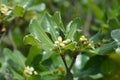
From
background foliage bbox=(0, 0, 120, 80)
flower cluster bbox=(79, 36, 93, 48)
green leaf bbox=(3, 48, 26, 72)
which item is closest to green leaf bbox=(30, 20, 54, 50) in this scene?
background foliage bbox=(0, 0, 120, 80)

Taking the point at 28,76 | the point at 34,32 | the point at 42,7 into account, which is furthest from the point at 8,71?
the point at 42,7

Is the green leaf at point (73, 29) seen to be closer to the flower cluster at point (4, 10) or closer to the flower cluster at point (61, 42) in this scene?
the flower cluster at point (61, 42)

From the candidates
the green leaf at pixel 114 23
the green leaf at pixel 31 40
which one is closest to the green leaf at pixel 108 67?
the green leaf at pixel 114 23

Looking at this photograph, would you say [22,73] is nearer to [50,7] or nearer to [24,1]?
[24,1]

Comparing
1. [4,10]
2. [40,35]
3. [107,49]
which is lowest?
[107,49]

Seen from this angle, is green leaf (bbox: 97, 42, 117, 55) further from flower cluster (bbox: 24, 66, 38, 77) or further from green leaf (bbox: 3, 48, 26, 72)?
green leaf (bbox: 3, 48, 26, 72)

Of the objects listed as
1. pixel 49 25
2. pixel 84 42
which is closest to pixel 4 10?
pixel 49 25

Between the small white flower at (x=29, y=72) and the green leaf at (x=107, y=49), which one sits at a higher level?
the small white flower at (x=29, y=72)

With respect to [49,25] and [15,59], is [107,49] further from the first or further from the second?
[15,59]

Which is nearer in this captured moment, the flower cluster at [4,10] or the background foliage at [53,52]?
the background foliage at [53,52]
